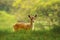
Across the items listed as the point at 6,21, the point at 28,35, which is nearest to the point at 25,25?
the point at 28,35

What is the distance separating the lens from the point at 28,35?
3.88m

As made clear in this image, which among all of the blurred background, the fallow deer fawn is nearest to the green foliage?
the blurred background

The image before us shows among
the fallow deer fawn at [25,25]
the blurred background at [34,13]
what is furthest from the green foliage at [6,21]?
the fallow deer fawn at [25,25]

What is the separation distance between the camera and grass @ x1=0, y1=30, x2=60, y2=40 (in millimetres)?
3842

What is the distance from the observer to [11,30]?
3.89m

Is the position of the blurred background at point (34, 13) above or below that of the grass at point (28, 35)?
above

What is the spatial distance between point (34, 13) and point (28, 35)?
1.18ft

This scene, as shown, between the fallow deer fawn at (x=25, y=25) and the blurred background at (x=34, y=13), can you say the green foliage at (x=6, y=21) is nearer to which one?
the blurred background at (x=34, y=13)

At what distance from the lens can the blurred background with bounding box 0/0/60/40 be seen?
3.88m

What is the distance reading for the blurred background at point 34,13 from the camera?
12.7ft

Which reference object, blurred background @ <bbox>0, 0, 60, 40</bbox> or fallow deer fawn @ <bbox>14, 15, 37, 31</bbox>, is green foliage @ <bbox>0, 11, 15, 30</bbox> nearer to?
blurred background @ <bbox>0, 0, 60, 40</bbox>

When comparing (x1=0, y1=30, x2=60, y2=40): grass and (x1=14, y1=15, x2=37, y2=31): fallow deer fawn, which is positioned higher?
(x1=14, y1=15, x2=37, y2=31): fallow deer fawn

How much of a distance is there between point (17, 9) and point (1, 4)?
27 cm

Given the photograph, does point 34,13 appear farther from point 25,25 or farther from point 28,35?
point 28,35
